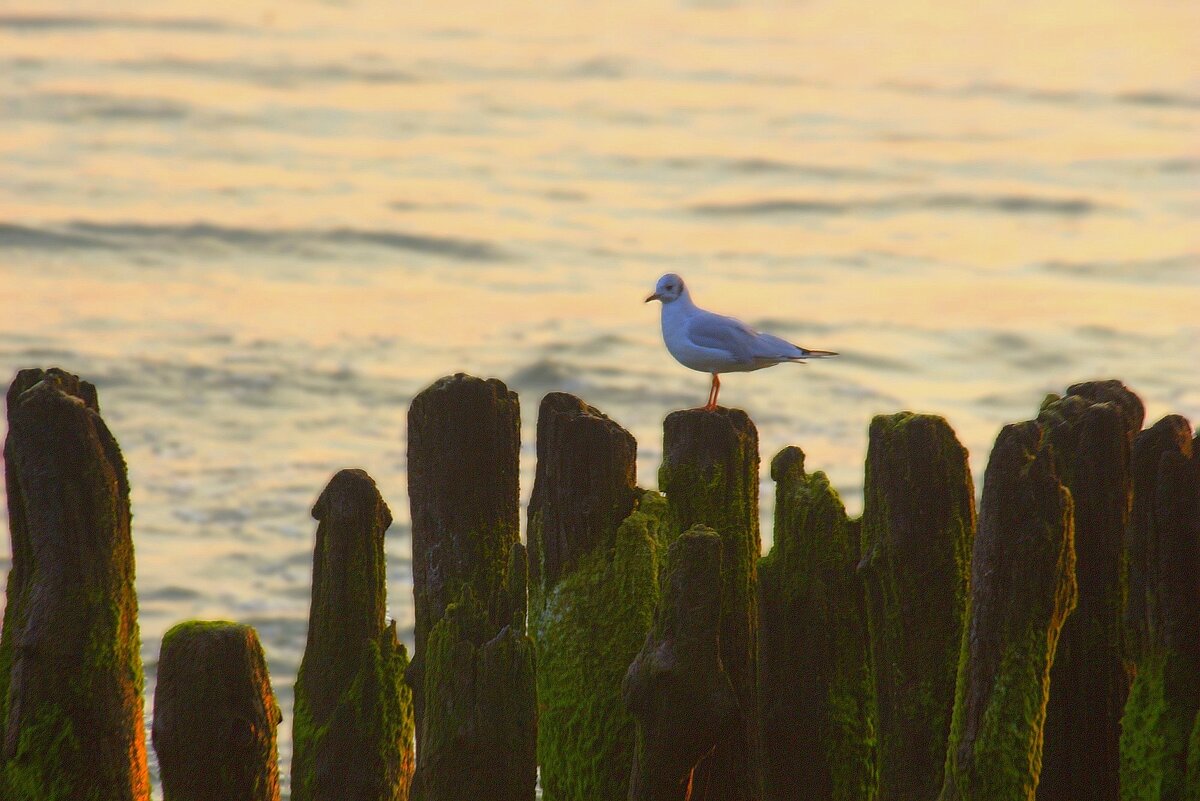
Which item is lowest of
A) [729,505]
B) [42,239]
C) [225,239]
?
[729,505]

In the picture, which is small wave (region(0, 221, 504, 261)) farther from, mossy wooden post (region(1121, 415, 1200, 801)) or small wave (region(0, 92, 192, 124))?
mossy wooden post (region(1121, 415, 1200, 801))

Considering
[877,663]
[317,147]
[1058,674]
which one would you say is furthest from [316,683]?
[317,147]

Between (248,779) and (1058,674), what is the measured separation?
10.3ft

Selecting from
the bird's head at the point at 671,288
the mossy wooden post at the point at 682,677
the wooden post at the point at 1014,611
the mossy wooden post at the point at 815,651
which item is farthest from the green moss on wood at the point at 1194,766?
the bird's head at the point at 671,288

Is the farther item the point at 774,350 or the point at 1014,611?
the point at 774,350

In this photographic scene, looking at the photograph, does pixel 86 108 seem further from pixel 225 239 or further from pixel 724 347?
pixel 724 347

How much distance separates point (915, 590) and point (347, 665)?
235 centimetres

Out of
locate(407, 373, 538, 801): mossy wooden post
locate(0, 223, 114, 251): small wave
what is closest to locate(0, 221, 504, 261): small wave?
locate(0, 223, 114, 251): small wave

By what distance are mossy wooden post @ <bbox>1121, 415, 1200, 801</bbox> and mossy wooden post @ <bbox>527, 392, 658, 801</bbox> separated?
1.97 meters

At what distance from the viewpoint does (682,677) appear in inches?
291

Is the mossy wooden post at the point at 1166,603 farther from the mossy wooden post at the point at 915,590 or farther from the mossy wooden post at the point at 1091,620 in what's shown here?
the mossy wooden post at the point at 915,590

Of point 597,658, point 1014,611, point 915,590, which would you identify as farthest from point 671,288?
point 1014,611

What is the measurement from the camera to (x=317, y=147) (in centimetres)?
3794

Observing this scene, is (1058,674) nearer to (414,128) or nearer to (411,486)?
(411,486)
